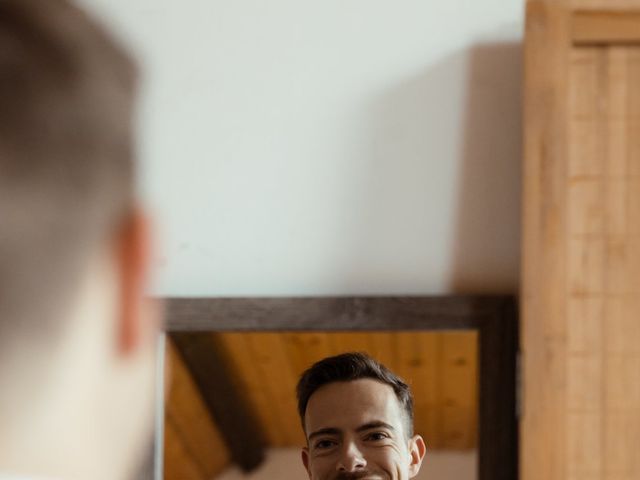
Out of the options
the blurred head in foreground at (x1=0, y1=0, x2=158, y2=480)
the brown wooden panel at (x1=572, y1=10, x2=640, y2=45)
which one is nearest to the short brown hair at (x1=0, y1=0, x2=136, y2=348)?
the blurred head in foreground at (x1=0, y1=0, x2=158, y2=480)

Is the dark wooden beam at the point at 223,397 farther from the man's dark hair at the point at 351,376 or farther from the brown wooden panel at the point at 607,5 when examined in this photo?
the brown wooden panel at the point at 607,5

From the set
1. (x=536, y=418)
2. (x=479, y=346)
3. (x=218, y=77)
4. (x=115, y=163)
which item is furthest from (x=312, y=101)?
(x=115, y=163)

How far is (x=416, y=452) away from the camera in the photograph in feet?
6.19

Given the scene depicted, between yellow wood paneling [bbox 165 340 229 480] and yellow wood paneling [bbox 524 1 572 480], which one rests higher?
yellow wood paneling [bbox 524 1 572 480]

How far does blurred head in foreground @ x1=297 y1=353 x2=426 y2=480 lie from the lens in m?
1.78

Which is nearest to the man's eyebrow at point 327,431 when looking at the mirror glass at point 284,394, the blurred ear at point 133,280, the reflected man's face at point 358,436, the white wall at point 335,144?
the reflected man's face at point 358,436

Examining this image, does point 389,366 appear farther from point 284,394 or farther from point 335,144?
point 335,144

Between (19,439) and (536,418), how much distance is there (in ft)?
5.66

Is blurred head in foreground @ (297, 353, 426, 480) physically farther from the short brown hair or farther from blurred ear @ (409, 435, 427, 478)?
the short brown hair

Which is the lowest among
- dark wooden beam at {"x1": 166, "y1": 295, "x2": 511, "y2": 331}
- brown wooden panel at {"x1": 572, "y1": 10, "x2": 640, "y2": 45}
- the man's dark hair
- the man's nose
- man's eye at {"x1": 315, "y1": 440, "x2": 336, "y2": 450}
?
the man's nose

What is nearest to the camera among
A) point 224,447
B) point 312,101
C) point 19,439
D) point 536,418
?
point 19,439

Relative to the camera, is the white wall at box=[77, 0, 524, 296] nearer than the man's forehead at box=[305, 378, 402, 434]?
No

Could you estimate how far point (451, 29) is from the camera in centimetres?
226

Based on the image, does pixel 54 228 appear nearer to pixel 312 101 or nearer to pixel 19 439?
pixel 19 439
